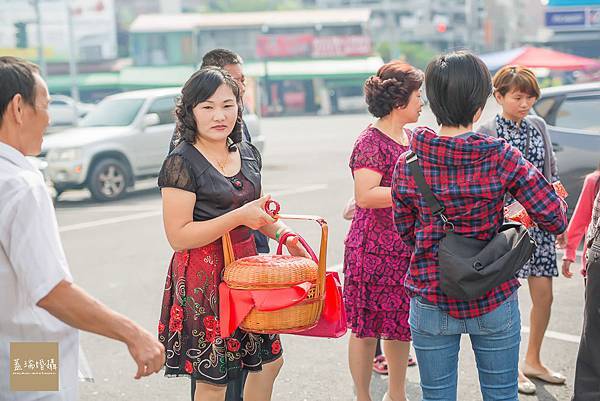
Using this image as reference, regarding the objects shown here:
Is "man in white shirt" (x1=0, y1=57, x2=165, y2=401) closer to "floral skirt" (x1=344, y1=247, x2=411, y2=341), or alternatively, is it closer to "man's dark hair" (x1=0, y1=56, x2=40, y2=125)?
"man's dark hair" (x1=0, y1=56, x2=40, y2=125)

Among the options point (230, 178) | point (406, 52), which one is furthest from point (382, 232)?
point (406, 52)

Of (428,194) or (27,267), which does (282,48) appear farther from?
(27,267)

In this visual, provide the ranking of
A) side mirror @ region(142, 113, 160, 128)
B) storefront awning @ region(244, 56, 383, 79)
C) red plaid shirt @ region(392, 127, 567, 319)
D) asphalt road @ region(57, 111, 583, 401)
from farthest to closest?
1. storefront awning @ region(244, 56, 383, 79)
2. side mirror @ region(142, 113, 160, 128)
3. asphalt road @ region(57, 111, 583, 401)
4. red plaid shirt @ region(392, 127, 567, 319)

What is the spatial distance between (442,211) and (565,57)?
78.7 feet

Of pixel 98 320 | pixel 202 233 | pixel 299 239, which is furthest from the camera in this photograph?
pixel 299 239

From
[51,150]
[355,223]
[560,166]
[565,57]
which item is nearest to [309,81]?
[565,57]

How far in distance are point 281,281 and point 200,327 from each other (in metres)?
0.45

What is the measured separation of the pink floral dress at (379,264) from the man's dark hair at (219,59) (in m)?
0.77

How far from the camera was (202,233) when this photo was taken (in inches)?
136

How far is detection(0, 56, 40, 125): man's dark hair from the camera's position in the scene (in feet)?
8.13

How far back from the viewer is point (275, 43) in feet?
206

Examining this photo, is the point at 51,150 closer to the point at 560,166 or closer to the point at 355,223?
the point at 560,166

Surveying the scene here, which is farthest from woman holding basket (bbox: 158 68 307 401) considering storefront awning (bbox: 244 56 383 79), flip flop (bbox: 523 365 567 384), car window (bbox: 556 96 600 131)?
storefront awning (bbox: 244 56 383 79)

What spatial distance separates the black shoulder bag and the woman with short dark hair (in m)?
0.03
